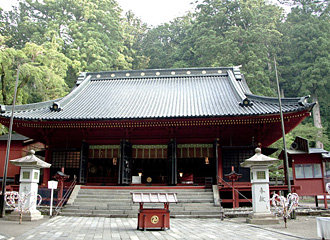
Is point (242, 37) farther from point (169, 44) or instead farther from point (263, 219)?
point (263, 219)

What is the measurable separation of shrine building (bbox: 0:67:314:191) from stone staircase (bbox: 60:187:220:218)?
130cm

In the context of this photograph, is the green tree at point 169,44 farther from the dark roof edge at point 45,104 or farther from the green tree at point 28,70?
the dark roof edge at point 45,104

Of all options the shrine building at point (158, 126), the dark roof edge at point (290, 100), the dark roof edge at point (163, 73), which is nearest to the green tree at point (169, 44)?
the dark roof edge at point (163, 73)

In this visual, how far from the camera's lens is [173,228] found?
31.3 feet

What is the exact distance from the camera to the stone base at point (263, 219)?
1037 cm

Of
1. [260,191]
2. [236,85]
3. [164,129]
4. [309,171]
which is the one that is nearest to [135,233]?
[260,191]

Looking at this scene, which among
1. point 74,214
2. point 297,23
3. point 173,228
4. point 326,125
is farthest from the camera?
point 297,23

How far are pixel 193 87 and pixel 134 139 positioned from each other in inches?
266

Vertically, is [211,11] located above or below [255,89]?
above

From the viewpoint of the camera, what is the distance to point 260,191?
11016 mm

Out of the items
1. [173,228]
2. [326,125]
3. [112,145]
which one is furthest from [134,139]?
[326,125]

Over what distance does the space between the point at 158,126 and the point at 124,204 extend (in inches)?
207

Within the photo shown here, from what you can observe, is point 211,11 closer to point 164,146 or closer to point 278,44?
point 278,44

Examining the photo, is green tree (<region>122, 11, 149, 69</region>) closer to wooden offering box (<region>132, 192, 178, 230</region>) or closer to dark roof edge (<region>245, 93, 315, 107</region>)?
dark roof edge (<region>245, 93, 315, 107</region>)
